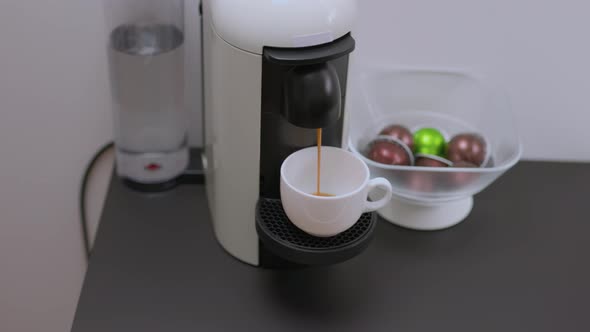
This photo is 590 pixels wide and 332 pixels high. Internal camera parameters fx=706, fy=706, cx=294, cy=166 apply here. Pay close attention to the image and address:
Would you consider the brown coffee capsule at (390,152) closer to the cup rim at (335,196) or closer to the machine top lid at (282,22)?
the cup rim at (335,196)

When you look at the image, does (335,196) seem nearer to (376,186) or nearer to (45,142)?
(376,186)

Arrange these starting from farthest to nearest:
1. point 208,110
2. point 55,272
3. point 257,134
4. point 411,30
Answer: point 55,272 < point 411,30 < point 208,110 < point 257,134

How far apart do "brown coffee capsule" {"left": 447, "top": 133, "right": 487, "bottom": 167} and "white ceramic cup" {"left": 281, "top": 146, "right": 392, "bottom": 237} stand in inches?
8.8

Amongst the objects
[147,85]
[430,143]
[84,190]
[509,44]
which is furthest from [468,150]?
[84,190]

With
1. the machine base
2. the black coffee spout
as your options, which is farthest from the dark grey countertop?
the black coffee spout

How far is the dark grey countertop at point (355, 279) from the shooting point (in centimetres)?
82

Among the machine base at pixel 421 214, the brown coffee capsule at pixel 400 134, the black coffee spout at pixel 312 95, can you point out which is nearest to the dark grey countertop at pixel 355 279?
the machine base at pixel 421 214

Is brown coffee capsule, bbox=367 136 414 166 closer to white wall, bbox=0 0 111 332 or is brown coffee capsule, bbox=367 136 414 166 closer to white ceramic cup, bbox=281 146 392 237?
white ceramic cup, bbox=281 146 392 237

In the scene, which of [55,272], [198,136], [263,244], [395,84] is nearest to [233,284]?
[263,244]

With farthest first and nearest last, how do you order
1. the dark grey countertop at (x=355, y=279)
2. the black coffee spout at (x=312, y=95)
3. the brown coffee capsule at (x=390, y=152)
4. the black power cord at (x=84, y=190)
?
the black power cord at (x=84, y=190), the brown coffee capsule at (x=390, y=152), the dark grey countertop at (x=355, y=279), the black coffee spout at (x=312, y=95)

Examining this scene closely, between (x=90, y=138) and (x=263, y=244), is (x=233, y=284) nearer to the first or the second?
(x=263, y=244)

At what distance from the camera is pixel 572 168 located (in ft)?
3.62

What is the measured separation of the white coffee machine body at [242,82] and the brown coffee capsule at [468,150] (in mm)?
304

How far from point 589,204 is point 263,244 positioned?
0.50 m
